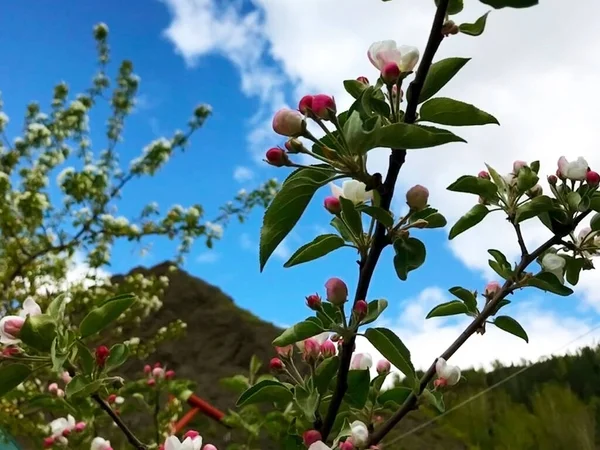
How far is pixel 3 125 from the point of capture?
3.29 m

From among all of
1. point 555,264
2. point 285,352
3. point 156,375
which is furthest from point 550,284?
point 156,375

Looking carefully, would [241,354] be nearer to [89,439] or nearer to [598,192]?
[89,439]

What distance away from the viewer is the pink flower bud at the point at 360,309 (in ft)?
2.28

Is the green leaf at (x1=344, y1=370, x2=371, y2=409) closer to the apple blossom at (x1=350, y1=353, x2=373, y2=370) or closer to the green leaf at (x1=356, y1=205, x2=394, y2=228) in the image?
the apple blossom at (x1=350, y1=353, x2=373, y2=370)

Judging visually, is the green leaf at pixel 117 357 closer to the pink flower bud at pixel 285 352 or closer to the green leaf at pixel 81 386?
the green leaf at pixel 81 386

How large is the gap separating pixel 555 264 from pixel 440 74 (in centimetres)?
32

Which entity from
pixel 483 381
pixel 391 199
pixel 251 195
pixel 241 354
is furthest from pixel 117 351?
pixel 241 354

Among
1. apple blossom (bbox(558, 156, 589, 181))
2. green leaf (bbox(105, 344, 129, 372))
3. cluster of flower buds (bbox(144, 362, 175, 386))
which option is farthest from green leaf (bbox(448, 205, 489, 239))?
cluster of flower buds (bbox(144, 362, 175, 386))

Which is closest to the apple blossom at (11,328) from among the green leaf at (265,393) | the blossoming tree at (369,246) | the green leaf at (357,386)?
the blossoming tree at (369,246)

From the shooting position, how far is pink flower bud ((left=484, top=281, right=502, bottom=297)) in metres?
0.92

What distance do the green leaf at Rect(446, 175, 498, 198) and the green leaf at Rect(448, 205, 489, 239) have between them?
0.8 inches

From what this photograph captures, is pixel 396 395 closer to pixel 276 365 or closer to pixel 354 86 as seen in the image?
pixel 276 365

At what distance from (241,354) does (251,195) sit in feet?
6.31

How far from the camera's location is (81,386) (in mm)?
771
